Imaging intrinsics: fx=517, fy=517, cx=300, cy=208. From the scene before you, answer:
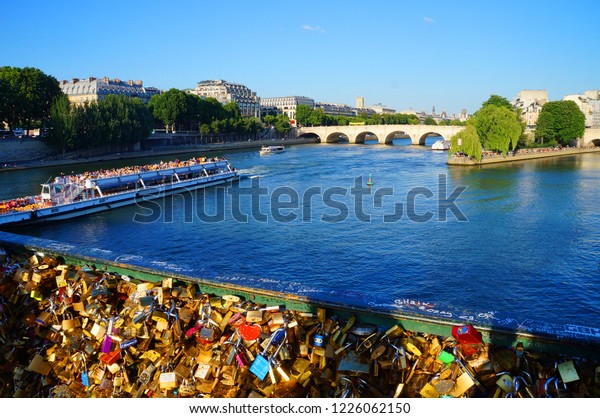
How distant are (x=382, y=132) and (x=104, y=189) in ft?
195

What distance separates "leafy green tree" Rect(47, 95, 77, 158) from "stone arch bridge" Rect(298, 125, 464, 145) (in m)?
46.6

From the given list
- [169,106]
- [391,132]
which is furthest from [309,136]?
[169,106]

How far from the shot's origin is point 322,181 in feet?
117

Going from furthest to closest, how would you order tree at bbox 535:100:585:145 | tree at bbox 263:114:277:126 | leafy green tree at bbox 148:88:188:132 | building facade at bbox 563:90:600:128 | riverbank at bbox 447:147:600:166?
building facade at bbox 563:90:600:128, tree at bbox 263:114:277:126, leafy green tree at bbox 148:88:188:132, tree at bbox 535:100:585:145, riverbank at bbox 447:147:600:166

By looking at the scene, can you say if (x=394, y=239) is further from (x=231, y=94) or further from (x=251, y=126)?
(x=231, y=94)

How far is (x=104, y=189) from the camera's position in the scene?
27.2 meters

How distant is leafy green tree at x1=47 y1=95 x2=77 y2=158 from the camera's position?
45.9 metres

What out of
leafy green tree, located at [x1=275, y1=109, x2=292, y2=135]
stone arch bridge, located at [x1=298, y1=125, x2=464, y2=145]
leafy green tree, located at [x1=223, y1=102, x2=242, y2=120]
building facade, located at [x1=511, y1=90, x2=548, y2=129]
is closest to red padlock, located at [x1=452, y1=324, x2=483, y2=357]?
stone arch bridge, located at [x1=298, y1=125, x2=464, y2=145]

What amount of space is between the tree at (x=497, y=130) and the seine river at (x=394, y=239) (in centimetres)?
1291

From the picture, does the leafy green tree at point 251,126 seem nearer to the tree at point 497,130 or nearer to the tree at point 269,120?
the tree at point 269,120

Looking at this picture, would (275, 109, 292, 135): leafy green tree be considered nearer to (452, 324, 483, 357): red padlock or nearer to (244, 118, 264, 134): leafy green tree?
Result: (244, 118, 264, 134): leafy green tree

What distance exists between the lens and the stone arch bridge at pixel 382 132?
72.5 meters
